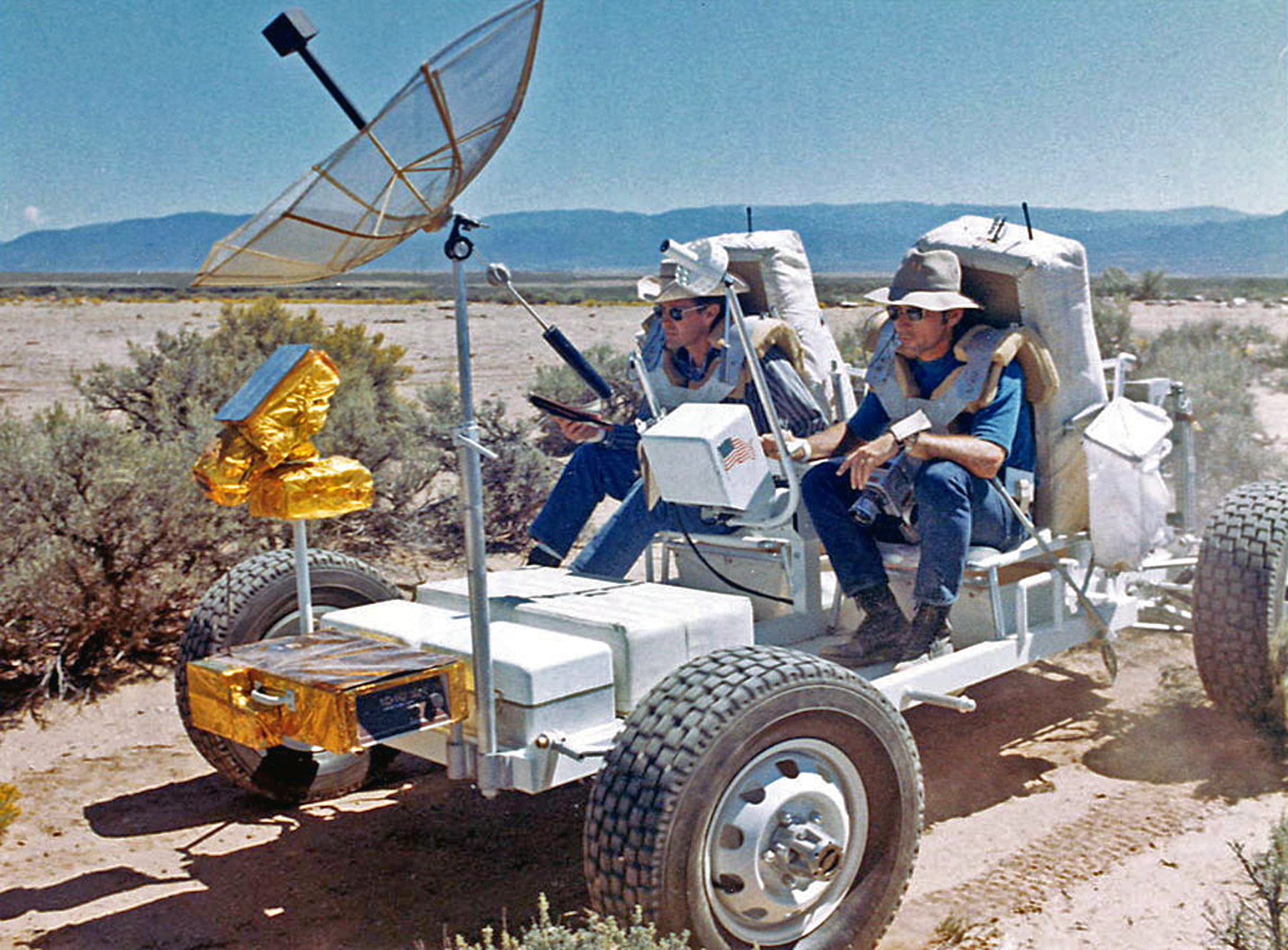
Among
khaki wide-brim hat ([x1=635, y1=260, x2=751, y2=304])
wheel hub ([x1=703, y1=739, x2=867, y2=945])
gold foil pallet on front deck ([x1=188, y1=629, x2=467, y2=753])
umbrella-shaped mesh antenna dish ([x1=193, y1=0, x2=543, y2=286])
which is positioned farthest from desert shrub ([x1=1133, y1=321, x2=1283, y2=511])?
umbrella-shaped mesh antenna dish ([x1=193, y1=0, x2=543, y2=286])

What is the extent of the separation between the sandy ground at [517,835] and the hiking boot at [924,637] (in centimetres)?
61

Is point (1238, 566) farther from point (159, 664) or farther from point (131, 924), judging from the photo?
point (159, 664)

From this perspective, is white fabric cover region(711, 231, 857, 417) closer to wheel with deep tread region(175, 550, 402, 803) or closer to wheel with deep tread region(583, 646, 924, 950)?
wheel with deep tread region(175, 550, 402, 803)

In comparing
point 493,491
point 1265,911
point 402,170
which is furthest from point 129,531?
point 1265,911

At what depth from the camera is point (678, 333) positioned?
5.73 m

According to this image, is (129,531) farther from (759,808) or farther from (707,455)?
(759,808)

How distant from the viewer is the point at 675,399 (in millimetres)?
5785

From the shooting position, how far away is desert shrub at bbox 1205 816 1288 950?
3441 mm

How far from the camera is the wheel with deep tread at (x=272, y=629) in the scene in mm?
4801

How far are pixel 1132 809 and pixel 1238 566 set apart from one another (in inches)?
42.3

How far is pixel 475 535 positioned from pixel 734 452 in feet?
4.16

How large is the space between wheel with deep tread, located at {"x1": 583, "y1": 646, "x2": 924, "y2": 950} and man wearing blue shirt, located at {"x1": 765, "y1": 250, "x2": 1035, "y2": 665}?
99 cm

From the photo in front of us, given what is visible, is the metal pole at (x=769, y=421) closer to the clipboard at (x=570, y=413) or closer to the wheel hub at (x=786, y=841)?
the clipboard at (x=570, y=413)

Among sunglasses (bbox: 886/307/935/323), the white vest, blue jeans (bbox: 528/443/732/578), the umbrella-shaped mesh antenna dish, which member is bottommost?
blue jeans (bbox: 528/443/732/578)
